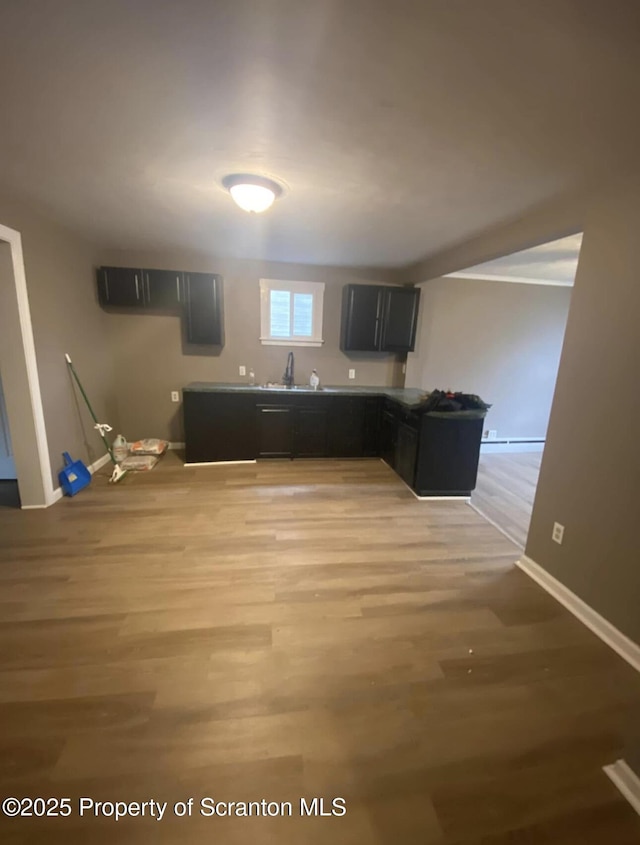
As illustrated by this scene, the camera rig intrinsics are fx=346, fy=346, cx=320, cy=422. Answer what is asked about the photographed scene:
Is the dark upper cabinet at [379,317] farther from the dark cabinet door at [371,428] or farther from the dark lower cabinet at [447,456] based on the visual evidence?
the dark lower cabinet at [447,456]

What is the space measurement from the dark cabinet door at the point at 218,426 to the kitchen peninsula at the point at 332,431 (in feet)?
0.03

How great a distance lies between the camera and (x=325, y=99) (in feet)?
4.36

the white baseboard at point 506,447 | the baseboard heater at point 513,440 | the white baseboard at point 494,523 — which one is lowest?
the white baseboard at point 494,523

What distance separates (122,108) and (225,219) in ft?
4.72

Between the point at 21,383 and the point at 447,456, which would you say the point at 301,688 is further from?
the point at 21,383

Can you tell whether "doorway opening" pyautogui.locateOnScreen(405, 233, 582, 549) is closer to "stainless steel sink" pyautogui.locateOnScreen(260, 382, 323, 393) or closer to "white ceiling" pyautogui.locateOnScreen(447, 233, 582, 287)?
"white ceiling" pyautogui.locateOnScreen(447, 233, 582, 287)

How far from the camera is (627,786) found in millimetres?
1196

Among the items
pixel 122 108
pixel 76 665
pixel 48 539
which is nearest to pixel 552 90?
pixel 122 108

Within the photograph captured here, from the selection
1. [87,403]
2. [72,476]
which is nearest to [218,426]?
[87,403]

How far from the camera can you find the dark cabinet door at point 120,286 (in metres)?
3.81

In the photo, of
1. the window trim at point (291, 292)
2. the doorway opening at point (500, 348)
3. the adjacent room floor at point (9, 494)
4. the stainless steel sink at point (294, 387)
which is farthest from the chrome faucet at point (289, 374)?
the adjacent room floor at point (9, 494)

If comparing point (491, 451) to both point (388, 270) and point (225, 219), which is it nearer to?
point (388, 270)

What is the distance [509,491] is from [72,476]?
4.35m

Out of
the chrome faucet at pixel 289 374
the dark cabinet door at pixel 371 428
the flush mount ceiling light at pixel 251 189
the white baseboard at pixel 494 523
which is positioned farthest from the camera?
the chrome faucet at pixel 289 374
